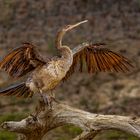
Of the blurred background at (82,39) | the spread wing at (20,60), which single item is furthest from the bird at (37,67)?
the blurred background at (82,39)

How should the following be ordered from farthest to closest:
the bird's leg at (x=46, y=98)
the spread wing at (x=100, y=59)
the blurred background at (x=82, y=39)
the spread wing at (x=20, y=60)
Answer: the blurred background at (x=82, y=39) → the spread wing at (x=100, y=59) → the bird's leg at (x=46, y=98) → the spread wing at (x=20, y=60)

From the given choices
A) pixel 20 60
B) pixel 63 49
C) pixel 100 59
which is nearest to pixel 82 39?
pixel 100 59

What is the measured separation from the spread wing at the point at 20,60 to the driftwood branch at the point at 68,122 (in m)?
0.31

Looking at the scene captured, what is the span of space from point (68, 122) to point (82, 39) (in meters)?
5.51

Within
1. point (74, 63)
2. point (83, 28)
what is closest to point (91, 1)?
point (83, 28)

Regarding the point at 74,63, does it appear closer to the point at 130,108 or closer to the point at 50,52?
the point at 130,108

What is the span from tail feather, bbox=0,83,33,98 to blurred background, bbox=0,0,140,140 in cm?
298

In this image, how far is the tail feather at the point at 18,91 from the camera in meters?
4.09

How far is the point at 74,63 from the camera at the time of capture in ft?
14.5

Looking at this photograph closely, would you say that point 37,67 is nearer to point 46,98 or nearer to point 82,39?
point 46,98

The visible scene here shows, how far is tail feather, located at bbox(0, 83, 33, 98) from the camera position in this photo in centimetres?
409

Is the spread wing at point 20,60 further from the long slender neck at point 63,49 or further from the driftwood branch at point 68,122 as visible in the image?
the driftwood branch at point 68,122

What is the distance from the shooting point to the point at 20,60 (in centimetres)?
400

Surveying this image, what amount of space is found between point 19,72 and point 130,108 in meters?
4.01
